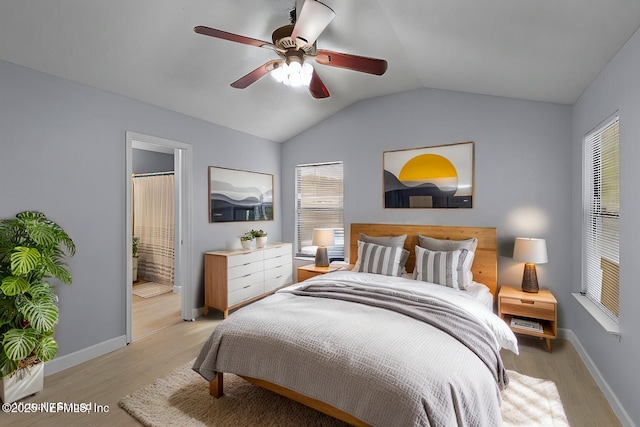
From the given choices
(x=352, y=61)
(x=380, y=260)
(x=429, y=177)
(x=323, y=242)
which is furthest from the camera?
(x=323, y=242)

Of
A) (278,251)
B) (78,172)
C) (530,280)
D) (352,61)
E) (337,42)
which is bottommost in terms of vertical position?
(530,280)

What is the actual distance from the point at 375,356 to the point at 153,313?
11.2ft

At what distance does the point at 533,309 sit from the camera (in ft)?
9.76

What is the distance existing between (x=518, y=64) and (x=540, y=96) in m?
0.78

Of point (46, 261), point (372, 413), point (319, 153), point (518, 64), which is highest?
point (518, 64)

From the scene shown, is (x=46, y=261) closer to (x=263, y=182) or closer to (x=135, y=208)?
(x=263, y=182)

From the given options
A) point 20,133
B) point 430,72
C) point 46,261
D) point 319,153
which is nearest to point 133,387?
point 46,261

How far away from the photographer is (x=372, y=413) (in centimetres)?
152

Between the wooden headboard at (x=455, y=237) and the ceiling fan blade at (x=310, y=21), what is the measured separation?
2.51 m

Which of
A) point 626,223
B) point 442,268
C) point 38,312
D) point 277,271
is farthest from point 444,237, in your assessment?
point 38,312

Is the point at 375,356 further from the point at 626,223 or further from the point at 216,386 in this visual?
the point at 626,223

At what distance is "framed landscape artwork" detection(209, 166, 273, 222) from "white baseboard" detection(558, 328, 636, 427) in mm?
3892

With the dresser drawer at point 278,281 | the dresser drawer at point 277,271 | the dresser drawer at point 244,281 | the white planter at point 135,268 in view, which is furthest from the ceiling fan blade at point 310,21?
the white planter at point 135,268

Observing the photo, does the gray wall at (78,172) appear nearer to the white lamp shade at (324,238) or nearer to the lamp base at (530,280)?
the white lamp shade at (324,238)
